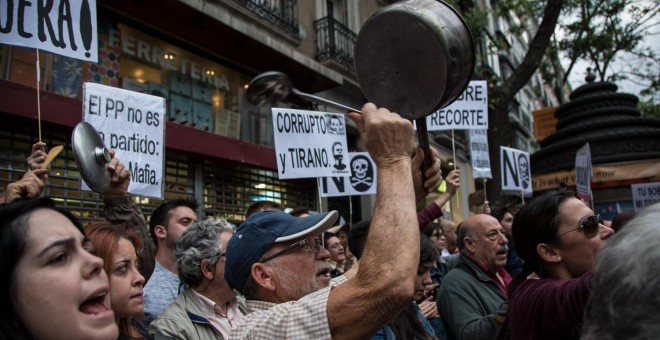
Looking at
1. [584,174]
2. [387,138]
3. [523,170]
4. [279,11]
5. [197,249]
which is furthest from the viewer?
[279,11]

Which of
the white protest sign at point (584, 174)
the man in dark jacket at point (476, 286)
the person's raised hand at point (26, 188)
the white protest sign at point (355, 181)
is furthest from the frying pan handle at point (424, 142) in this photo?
the white protest sign at point (584, 174)

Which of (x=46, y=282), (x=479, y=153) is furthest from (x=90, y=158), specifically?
(x=479, y=153)

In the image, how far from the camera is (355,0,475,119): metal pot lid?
1.84 m

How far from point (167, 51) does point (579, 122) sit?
7.51m

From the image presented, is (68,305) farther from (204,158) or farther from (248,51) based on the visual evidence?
(248,51)

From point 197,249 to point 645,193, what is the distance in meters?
7.29

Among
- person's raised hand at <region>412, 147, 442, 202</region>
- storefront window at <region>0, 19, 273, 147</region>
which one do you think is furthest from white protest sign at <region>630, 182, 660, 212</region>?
person's raised hand at <region>412, 147, 442, 202</region>

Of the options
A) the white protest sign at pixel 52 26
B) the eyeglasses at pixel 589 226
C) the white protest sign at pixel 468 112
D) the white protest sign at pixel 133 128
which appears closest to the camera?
the eyeglasses at pixel 589 226

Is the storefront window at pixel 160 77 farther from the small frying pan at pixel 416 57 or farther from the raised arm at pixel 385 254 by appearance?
the raised arm at pixel 385 254

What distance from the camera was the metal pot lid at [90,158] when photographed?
3.23 m

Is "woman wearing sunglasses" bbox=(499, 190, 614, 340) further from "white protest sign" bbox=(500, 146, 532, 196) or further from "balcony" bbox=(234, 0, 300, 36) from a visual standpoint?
"balcony" bbox=(234, 0, 300, 36)

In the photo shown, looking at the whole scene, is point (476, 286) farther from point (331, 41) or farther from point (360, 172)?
point (331, 41)

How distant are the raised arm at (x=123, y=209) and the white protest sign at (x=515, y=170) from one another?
254 inches

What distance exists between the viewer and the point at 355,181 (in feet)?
26.8
